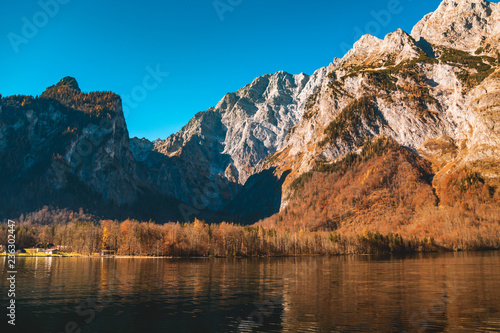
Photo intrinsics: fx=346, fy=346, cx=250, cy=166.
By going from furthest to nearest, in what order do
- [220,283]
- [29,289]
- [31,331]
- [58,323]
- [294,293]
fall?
[220,283] → [29,289] → [294,293] → [58,323] → [31,331]

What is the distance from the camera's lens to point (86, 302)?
55.2 m

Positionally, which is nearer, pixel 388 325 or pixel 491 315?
pixel 388 325

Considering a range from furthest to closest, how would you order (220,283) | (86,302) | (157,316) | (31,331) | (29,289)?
(220,283) → (29,289) → (86,302) → (157,316) → (31,331)

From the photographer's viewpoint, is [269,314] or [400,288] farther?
[400,288]

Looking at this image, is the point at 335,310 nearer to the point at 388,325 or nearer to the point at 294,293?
the point at 388,325

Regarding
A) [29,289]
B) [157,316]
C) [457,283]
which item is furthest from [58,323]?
[457,283]

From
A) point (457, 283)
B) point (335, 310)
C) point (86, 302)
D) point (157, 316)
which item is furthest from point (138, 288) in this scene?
point (457, 283)

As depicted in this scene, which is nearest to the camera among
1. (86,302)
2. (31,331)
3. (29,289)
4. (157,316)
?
(31,331)

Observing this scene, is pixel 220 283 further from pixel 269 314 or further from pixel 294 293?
pixel 269 314

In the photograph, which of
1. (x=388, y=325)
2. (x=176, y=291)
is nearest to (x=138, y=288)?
(x=176, y=291)

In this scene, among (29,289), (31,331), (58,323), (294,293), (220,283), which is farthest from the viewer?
(220,283)

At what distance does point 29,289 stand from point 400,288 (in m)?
73.5

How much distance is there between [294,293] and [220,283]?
2289cm

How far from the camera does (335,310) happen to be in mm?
47469
